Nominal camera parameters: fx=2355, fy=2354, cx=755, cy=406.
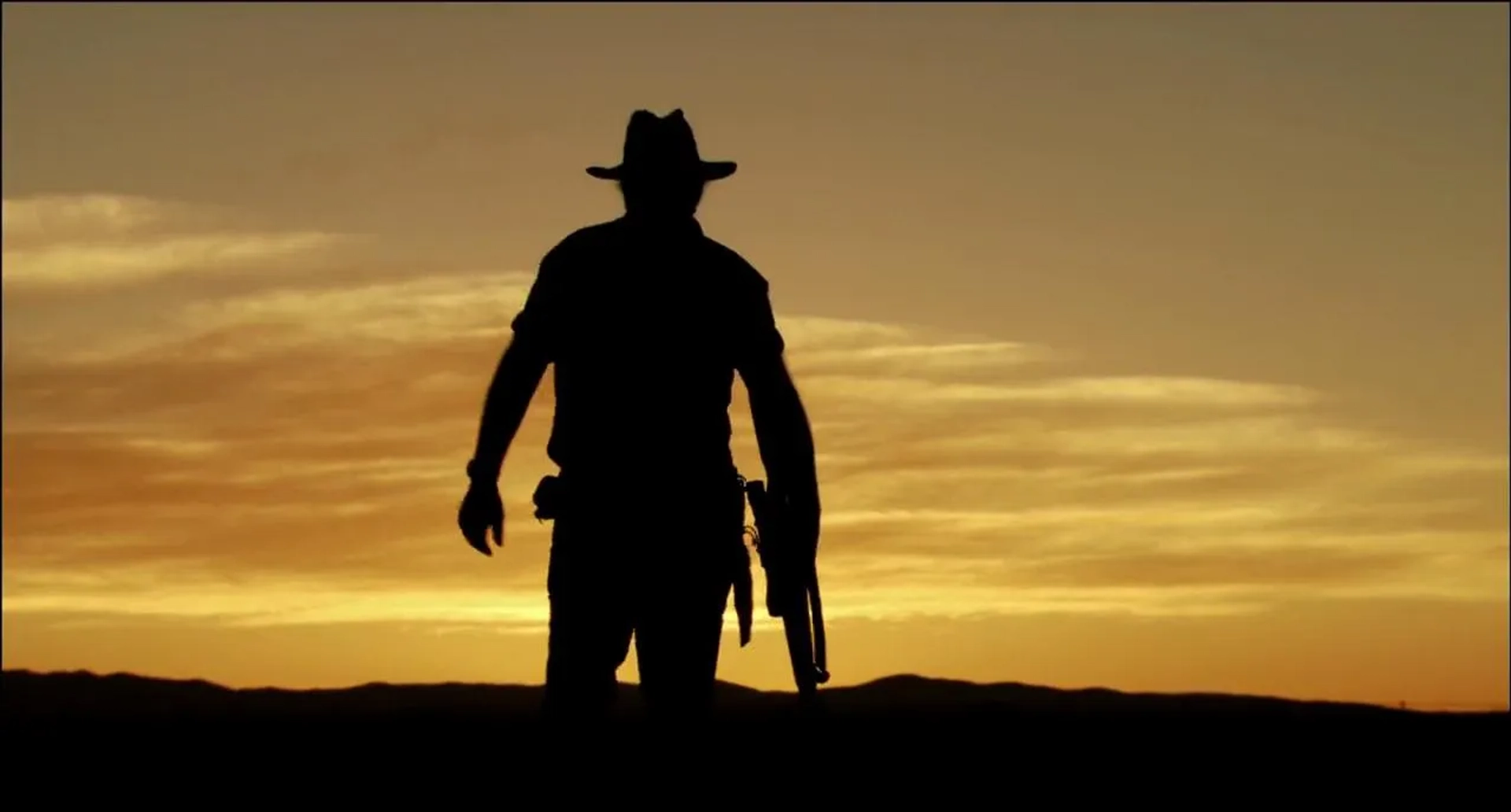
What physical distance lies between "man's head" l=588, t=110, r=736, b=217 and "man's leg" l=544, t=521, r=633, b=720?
1.60 meters

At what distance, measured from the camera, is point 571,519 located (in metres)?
11.2

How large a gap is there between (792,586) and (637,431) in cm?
148

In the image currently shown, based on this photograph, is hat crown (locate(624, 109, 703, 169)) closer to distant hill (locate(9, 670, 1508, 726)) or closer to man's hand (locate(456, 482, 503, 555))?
man's hand (locate(456, 482, 503, 555))

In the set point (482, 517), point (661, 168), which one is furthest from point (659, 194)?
point (482, 517)

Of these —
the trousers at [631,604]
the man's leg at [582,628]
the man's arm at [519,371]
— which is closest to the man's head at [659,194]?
the man's arm at [519,371]

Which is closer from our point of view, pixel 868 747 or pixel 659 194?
pixel 659 194

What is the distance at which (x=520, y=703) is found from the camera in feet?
78.2

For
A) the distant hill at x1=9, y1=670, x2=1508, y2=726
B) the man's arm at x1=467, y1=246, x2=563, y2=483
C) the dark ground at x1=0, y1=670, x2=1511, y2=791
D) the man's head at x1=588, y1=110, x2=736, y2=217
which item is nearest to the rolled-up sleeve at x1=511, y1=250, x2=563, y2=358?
the man's arm at x1=467, y1=246, x2=563, y2=483

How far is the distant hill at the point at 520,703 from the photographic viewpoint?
56.3 feet

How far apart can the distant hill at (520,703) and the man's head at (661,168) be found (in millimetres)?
4931

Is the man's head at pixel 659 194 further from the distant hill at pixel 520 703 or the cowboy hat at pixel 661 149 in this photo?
the distant hill at pixel 520 703

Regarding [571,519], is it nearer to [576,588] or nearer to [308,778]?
[576,588]

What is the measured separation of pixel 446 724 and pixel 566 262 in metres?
5.30

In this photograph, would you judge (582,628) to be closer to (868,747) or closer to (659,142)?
(659,142)
